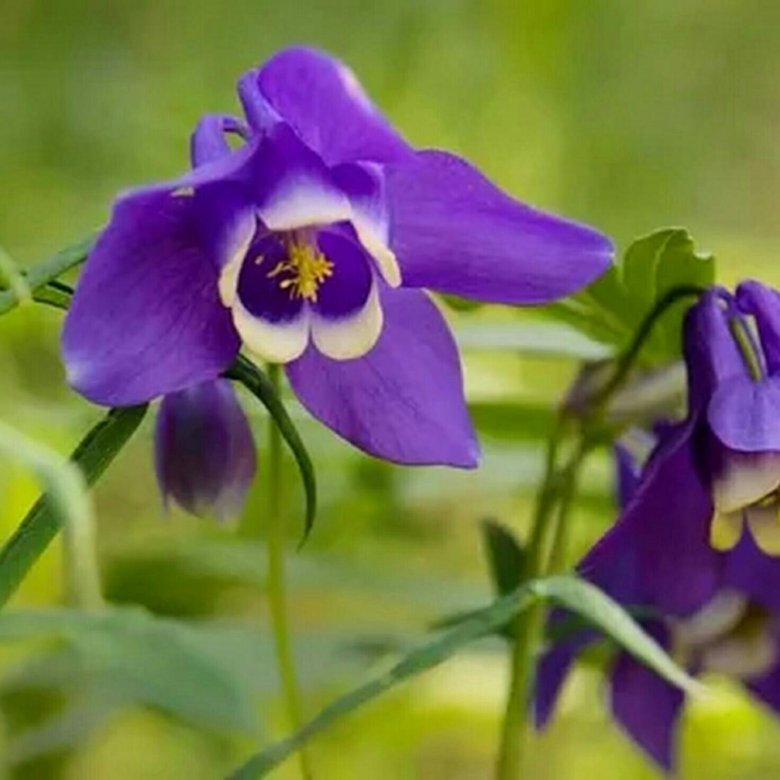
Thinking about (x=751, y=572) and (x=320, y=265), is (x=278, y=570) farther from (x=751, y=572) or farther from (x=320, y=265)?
(x=751, y=572)

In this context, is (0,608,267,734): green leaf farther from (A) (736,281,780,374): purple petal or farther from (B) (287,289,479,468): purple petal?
(A) (736,281,780,374): purple petal

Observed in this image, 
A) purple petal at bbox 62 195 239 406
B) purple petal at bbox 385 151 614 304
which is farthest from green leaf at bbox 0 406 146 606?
purple petal at bbox 385 151 614 304

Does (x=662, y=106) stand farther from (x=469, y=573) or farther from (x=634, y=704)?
(x=634, y=704)

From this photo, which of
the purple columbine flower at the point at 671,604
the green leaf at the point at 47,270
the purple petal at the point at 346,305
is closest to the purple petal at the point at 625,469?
the purple columbine flower at the point at 671,604

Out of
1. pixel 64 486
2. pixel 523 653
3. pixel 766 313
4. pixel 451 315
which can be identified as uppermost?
pixel 451 315

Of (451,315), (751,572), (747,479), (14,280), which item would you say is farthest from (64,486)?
(451,315)

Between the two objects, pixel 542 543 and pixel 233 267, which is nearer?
pixel 233 267
